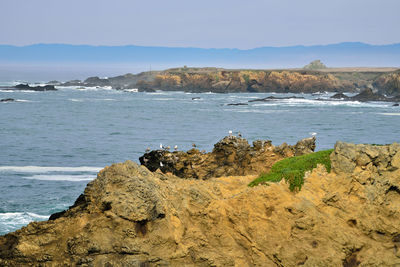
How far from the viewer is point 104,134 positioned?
1955 inches

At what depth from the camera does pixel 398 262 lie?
1118 centimetres

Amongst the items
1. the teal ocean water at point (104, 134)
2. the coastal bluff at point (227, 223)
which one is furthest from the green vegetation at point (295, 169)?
the teal ocean water at point (104, 134)

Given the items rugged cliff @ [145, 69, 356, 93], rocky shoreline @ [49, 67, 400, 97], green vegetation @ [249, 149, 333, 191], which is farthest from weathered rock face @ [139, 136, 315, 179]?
rugged cliff @ [145, 69, 356, 93]

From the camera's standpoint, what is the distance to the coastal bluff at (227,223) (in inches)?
410

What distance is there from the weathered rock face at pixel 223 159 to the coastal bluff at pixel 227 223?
838cm

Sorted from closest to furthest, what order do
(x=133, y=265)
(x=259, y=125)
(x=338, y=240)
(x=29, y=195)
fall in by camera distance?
(x=133, y=265)
(x=338, y=240)
(x=29, y=195)
(x=259, y=125)

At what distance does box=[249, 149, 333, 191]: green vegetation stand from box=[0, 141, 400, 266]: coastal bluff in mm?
189

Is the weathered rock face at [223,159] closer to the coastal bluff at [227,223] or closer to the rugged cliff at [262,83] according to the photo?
the coastal bluff at [227,223]

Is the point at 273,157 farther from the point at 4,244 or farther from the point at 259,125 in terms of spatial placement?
the point at 259,125

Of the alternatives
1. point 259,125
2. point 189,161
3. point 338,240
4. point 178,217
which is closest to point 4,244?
point 178,217

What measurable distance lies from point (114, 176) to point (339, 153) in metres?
5.12

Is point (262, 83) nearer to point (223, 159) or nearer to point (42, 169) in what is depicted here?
point (42, 169)

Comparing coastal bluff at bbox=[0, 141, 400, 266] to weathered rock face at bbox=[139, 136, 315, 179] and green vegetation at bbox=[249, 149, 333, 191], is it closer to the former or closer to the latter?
green vegetation at bbox=[249, 149, 333, 191]

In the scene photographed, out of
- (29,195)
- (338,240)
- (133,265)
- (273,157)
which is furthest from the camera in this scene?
(29,195)
